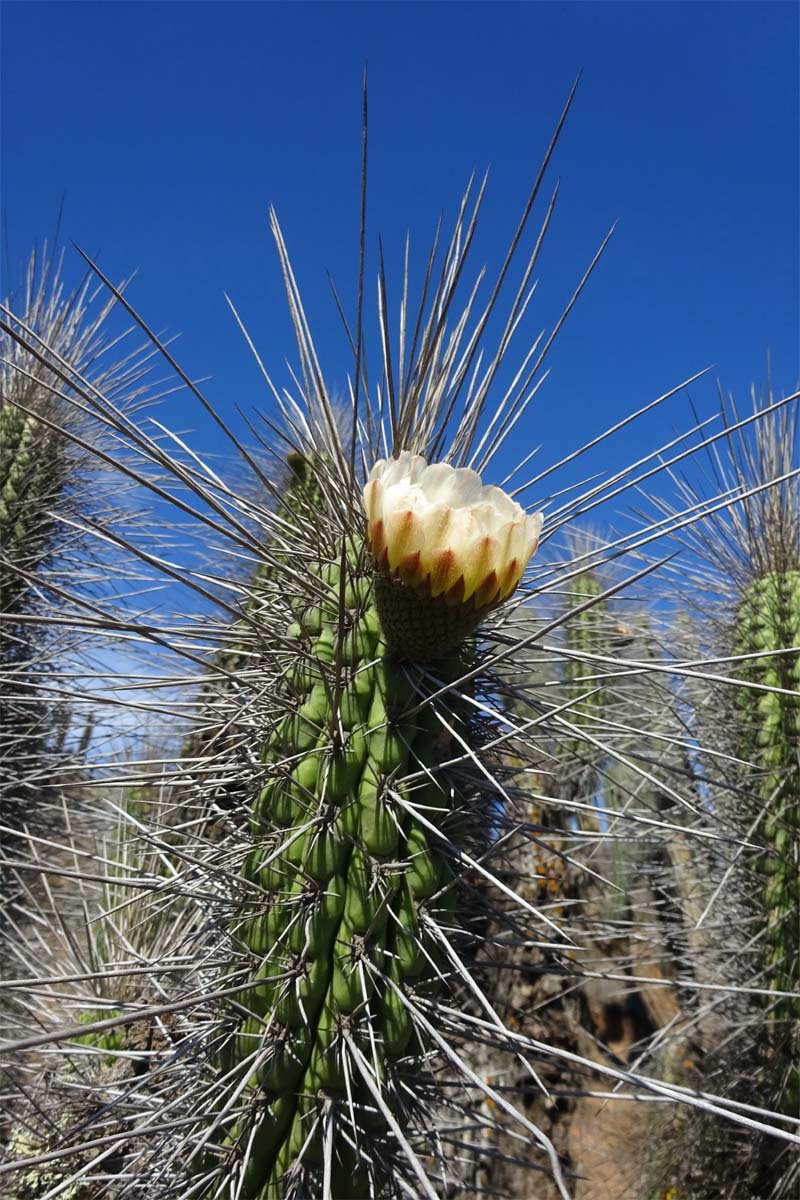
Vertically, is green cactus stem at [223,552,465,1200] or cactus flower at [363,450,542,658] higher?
cactus flower at [363,450,542,658]

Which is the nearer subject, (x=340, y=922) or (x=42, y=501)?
(x=340, y=922)

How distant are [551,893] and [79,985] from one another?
1.79 m

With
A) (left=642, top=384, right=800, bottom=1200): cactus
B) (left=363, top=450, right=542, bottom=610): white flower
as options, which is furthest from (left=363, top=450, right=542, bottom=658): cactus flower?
(left=642, top=384, right=800, bottom=1200): cactus

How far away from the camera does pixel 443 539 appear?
0.80 meters

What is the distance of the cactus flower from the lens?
0.80 meters

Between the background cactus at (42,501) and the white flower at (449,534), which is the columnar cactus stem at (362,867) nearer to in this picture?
the white flower at (449,534)

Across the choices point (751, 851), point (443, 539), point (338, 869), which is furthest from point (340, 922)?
point (751, 851)

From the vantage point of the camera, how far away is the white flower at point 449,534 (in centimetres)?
80

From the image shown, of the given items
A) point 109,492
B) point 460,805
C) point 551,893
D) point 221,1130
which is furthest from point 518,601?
point 551,893

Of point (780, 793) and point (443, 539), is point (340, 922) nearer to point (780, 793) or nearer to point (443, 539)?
point (443, 539)

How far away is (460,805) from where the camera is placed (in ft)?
3.06

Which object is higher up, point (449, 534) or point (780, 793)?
point (449, 534)

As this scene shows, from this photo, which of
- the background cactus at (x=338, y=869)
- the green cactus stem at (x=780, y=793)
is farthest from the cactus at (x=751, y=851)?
the background cactus at (x=338, y=869)

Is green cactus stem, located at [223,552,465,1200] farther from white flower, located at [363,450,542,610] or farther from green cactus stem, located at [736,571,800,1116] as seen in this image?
green cactus stem, located at [736,571,800,1116]
